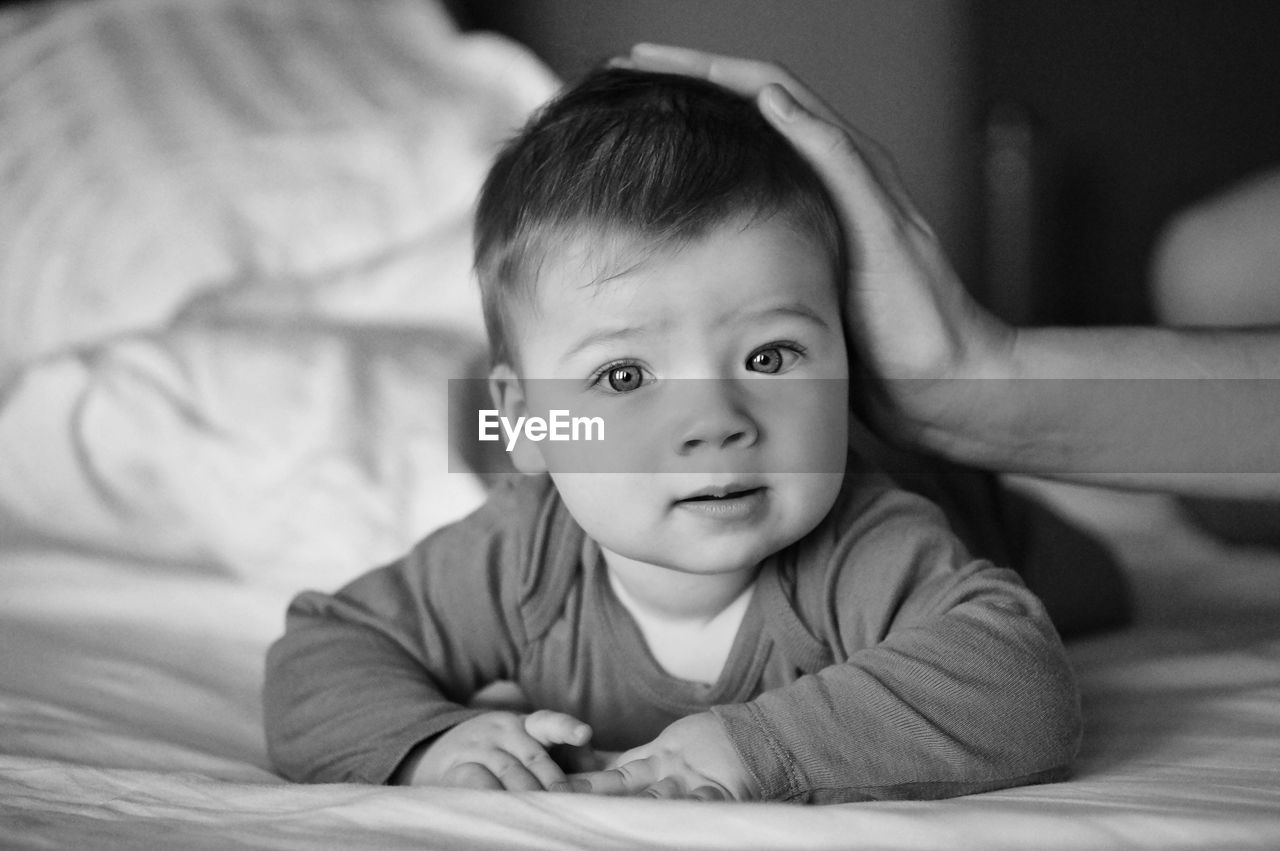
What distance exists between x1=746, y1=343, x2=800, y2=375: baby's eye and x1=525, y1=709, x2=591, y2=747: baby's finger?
251 mm

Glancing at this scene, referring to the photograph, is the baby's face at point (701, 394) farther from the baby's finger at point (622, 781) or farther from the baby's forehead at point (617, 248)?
the baby's finger at point (622, 781)

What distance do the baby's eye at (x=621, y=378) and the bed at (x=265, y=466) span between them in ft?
0.92

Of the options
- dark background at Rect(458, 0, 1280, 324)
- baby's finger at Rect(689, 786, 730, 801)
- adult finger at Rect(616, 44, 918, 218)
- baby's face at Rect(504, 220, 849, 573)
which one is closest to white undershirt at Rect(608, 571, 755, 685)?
baby's face at Rect(504, 220, 849, 573)

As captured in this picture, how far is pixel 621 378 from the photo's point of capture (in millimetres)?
837

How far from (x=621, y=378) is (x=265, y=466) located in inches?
24.1

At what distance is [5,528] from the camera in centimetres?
134

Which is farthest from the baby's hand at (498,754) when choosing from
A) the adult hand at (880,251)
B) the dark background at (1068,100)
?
the dark background at (1068,100)

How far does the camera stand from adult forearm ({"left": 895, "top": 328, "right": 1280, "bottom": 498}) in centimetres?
104

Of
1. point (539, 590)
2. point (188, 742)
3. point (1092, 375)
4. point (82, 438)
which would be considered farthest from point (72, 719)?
point (1092, 375)

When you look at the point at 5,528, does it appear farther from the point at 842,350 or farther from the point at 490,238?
the point at 842,350

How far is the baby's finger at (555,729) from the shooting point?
0.77 metres

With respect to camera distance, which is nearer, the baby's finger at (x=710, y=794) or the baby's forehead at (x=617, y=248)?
the baby's finger at (x=710, y=794)

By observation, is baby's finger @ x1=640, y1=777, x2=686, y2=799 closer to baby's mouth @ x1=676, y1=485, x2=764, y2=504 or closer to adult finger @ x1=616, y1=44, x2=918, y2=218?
baby's mouth @ x1=676, y1=485, x2=764, y2=504

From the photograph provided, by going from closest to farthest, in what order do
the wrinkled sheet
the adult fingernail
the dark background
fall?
the wrinkled sheet → the adult fingernail → the dark background
